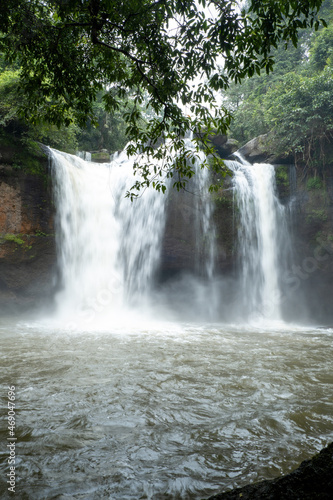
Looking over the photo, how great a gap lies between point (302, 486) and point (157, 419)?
7.71ft

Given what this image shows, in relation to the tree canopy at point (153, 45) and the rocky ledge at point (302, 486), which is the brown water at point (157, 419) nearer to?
the rocky ledge at point (302, 486)

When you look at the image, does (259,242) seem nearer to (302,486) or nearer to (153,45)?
(153,45)

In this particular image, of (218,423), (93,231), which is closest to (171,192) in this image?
(93,231)

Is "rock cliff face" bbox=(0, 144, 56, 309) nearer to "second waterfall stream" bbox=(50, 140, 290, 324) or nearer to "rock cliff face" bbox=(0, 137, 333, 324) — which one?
"rock cliff face" bbox=(0, 137, 333, 324)

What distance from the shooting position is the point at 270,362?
5.83m

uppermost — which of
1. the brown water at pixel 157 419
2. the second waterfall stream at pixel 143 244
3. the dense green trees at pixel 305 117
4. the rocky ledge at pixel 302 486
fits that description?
the dense green trees at pixel 305 117

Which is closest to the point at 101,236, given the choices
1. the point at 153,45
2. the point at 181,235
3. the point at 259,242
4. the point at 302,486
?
the point at 181,235

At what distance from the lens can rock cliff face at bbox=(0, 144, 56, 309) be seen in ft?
35.4

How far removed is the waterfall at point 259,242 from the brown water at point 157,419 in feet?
25.5

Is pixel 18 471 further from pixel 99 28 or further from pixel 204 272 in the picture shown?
pixel 204 272

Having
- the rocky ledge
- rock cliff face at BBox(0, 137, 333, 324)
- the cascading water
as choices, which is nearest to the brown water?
the rocky ledge

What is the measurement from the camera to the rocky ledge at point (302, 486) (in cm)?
118

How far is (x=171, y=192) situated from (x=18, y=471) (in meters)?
12.1

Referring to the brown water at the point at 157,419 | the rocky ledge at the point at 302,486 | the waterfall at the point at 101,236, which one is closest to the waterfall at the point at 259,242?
the waterfall at the point at 101,236
